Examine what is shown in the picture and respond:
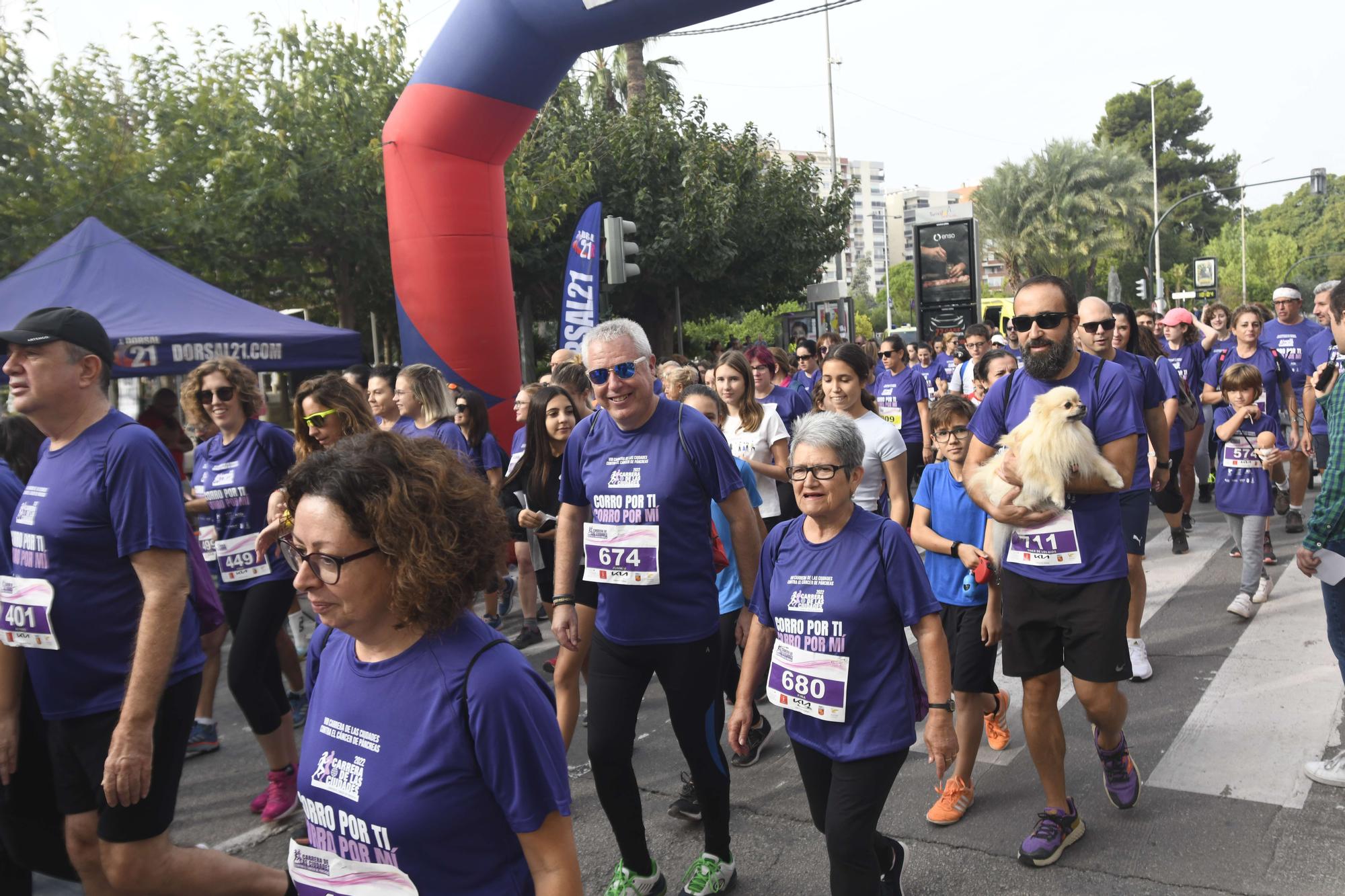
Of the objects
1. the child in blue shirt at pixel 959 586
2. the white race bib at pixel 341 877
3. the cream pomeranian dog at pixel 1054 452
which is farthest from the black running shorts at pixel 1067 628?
the white race bib at pixel 341 877

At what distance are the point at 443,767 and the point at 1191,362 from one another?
1011cm

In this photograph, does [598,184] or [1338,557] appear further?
[598,184]

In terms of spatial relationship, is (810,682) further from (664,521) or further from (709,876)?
(709,876)

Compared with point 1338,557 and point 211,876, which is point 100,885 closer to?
point 211,876

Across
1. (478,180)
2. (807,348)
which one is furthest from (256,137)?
(807,348)

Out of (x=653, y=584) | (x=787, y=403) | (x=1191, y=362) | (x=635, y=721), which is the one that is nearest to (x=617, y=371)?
(x=653, y=584)

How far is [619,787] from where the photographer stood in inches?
134

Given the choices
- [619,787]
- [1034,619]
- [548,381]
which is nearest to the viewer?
[619,787]

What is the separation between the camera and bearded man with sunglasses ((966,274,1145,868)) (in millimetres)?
3566

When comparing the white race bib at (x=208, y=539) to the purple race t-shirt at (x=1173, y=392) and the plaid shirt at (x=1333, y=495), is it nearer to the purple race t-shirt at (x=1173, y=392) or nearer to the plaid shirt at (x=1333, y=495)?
the plaid shirt at (x=1333, y=495)

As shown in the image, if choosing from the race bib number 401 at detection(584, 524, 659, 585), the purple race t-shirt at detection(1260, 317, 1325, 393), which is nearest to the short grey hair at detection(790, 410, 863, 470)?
the race bib number 401 at detection(584, 524, 659, 585)

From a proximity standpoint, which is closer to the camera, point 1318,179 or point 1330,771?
point 1330,771

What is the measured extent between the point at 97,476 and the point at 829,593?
6.92ft

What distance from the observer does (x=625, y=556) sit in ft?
11.7
